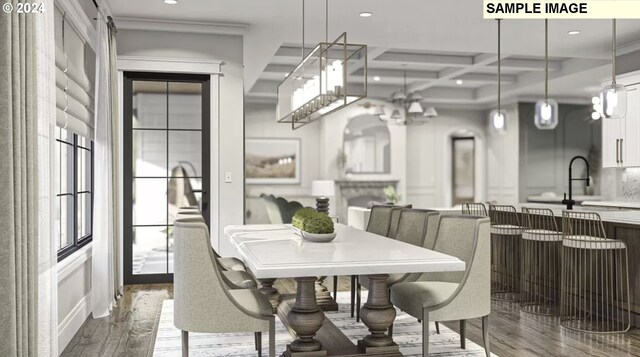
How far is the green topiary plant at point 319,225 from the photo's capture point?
377 cm

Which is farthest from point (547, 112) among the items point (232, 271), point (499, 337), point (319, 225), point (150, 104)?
point (150, 104)

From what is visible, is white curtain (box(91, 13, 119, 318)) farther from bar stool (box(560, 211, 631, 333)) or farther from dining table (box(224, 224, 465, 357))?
bar stool (box(560, 211, 631, 333))

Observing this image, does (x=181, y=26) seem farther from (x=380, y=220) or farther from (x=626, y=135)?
(x=626, y=135)

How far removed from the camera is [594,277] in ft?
16.0

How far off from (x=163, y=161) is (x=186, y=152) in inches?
10.3

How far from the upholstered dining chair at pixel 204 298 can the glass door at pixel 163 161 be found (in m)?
3.16

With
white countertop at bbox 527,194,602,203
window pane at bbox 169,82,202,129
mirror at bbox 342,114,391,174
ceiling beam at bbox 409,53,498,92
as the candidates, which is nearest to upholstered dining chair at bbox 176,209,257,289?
window pane at bbox 169,82,202,129

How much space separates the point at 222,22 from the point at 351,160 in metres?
5.99

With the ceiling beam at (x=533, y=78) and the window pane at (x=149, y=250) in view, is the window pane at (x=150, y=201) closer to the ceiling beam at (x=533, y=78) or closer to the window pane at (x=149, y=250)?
the window pane at (x=149, y=250)

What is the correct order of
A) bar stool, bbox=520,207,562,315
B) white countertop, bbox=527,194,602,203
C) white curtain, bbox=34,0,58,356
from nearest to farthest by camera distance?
white curtain, bbox=34,0,58,356
bar stool, bbox=520,207,562,315
white countertop, bbox=527,194,602,203

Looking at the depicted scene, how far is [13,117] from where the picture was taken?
2.34 meters

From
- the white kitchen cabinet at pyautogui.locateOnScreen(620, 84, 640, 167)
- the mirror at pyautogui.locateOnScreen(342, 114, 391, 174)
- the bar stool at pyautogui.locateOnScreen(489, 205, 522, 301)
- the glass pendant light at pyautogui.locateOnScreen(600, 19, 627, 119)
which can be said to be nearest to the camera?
the glass pendant light at pyautogui.locateOnScreen(600, 19, 627, 119)

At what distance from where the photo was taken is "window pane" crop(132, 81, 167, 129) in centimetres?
623

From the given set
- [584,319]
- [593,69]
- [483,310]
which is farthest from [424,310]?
[593,69]
